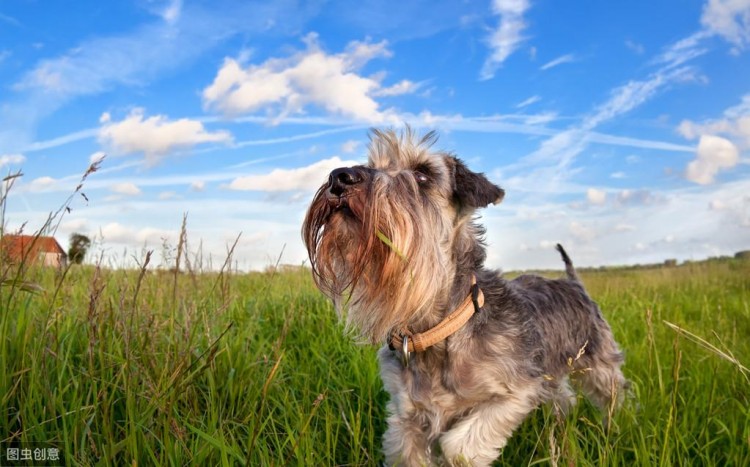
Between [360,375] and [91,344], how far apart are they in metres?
2.77

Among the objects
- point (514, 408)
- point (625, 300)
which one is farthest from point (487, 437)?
point (625, 300)

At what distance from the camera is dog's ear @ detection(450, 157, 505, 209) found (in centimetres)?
439

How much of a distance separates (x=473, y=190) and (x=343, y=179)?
1.19 m

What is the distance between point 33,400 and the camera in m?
3.78

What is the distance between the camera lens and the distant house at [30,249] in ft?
15.4

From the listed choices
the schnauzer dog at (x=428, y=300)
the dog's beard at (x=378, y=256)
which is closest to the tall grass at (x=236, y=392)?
the schnauzer dog at (x=428, y=300)

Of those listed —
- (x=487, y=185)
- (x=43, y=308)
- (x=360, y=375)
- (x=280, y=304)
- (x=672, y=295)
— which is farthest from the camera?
(x=672, y=295)

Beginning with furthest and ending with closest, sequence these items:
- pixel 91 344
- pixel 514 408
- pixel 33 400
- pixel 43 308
A: pixel 43 308, pixel 514 408, pixel 33 400, pixel 91 344

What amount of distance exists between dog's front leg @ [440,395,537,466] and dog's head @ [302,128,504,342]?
2.59 ft

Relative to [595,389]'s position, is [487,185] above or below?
above

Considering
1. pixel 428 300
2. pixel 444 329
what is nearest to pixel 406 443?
pixel 444 329

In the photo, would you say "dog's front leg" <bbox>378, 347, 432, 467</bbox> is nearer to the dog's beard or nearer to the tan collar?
the tan collar

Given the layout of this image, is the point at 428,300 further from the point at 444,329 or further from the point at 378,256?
the point at 378,256

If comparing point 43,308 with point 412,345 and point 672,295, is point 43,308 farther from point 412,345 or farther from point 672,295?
point 672,295
